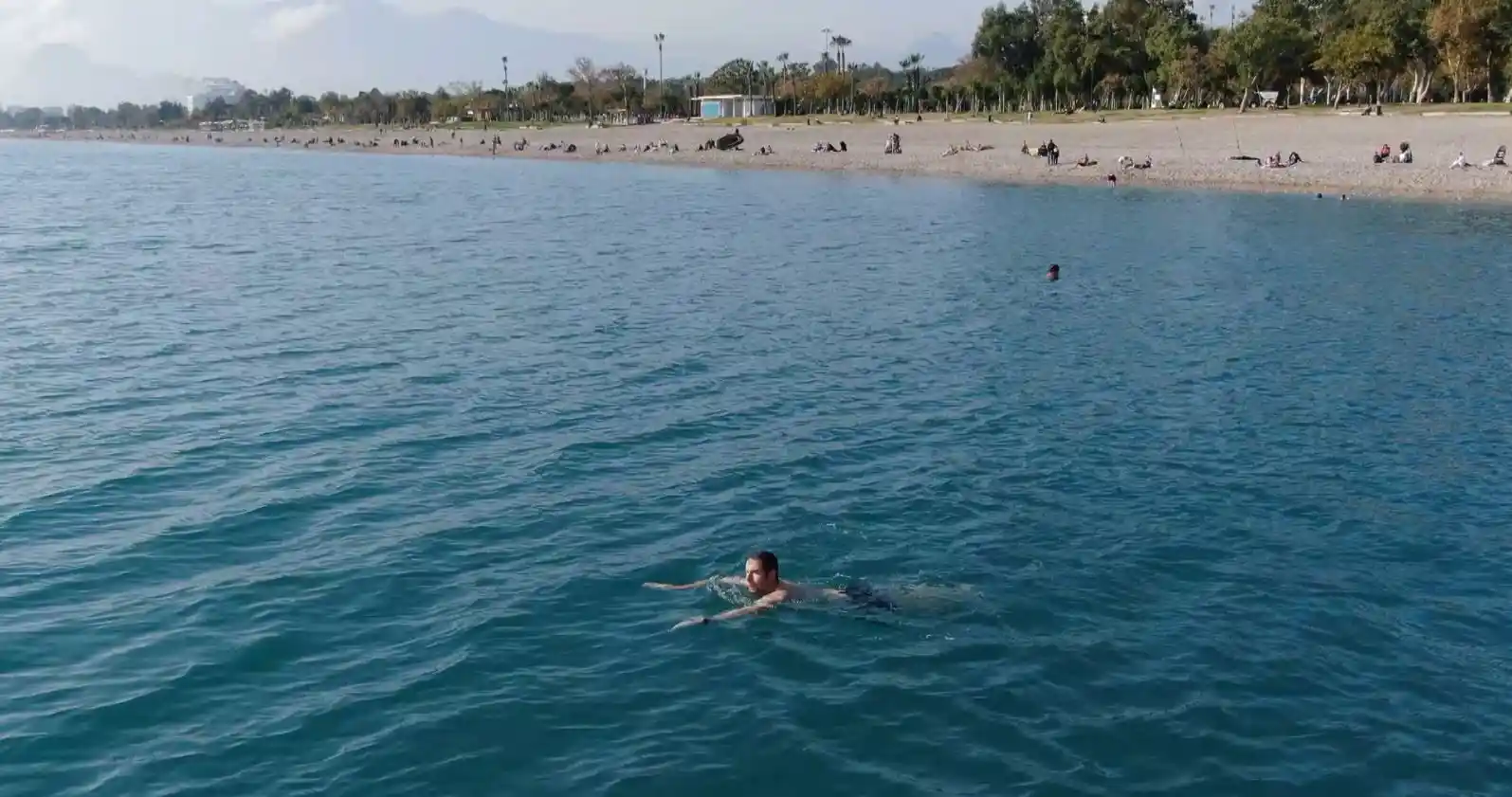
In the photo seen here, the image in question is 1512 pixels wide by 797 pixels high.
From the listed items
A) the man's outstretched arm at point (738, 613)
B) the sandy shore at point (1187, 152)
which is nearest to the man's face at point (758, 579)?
the man's outstretched arm at point (738, 613)

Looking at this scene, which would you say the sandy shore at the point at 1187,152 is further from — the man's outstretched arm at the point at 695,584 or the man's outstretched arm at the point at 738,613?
the man's outstretched arm at the point at 738,613

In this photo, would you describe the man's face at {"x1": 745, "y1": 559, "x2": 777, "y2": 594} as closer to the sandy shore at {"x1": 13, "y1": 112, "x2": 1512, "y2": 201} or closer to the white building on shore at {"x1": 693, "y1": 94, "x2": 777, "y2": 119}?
the sandy shore at {"x1": 13, "y1": 112, "x2": 1512, "y2": 201}

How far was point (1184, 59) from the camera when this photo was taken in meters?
110

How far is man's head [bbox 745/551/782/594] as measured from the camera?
13.8m

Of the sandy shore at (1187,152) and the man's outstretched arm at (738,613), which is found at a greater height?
the sandy shore at (1187,152)

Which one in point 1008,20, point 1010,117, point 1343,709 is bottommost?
point 1343,709

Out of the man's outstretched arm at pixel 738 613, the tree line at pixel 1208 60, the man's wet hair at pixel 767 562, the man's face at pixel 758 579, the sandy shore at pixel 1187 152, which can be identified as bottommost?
the man's outstretched arm at pixel 738 613

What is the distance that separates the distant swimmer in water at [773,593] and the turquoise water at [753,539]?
207 mm

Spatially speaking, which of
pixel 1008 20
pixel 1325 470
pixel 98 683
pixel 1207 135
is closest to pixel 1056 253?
pixel 1325 470

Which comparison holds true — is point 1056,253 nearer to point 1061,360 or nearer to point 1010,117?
point 1061,360

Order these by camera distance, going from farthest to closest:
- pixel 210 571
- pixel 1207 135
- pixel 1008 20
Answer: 1. pixel 1008 20
2. pixel 1207 135
3. pixel 210 571

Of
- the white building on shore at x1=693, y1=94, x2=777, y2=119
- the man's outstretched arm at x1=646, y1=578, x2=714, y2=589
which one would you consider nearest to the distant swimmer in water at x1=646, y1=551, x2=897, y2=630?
the man's outstretched arm at x1=646, y1=578, x2=714, y2=589

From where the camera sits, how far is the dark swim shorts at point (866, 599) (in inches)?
552

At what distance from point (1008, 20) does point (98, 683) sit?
443 feet
